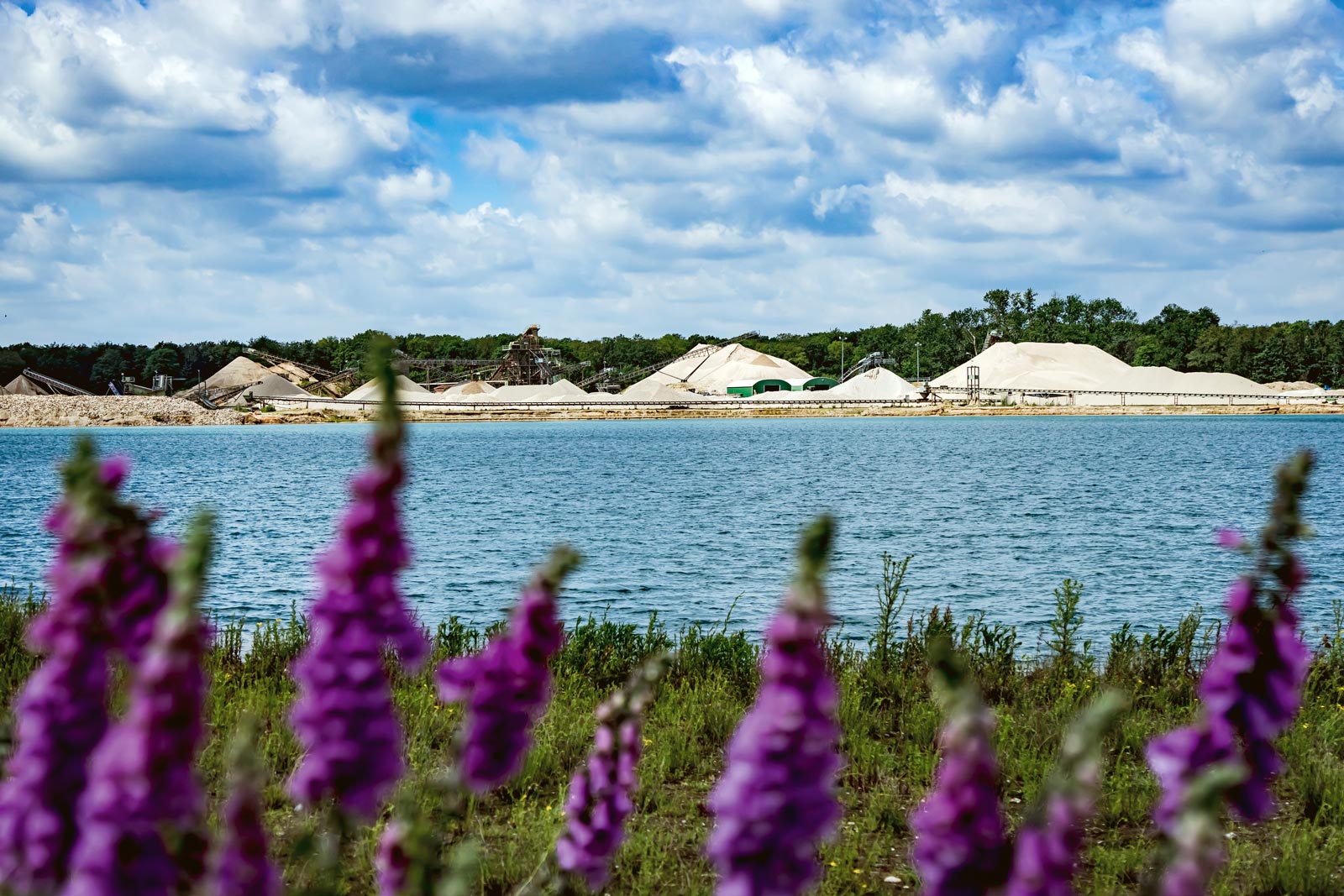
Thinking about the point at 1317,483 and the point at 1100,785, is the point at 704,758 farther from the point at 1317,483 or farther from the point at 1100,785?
the point at 1317,483

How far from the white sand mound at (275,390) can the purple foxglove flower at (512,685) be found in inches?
6716

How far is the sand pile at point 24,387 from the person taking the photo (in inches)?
6649

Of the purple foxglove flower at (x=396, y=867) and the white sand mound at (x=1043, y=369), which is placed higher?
the white sand mound at (x=1043, y=369)

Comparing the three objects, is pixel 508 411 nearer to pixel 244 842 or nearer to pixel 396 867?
pixel 396 867

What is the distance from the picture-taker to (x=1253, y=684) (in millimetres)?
2410

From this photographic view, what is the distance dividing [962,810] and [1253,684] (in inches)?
39.1

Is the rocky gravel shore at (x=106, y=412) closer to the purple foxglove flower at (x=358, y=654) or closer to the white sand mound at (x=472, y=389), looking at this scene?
the white sand mound at (x=472, y=389)

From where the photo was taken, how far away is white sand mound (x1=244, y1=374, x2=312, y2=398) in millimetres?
167250

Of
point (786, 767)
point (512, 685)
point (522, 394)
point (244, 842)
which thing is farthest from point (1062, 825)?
point (522, 394)

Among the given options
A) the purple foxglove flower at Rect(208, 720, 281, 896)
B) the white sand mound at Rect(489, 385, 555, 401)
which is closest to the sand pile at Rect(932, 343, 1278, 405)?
the white sand mound at Rect(489, 385, 555, 401)

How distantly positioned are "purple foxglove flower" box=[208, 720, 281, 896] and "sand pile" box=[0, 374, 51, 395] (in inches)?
7523

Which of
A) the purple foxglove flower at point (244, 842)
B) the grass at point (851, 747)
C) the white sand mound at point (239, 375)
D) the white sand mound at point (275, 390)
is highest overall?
the white sand mound at point (239, 375)

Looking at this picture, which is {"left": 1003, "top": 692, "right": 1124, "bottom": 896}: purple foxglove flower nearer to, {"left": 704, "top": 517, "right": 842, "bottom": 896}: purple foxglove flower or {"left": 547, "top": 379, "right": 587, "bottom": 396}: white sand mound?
{"left": 704, "top": 517, "right": 842, "bottom": 896}: purple foxglove flower

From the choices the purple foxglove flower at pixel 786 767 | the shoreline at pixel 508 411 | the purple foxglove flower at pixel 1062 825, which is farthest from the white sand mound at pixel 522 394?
the purple foxglove flower at pixel 1062 825
